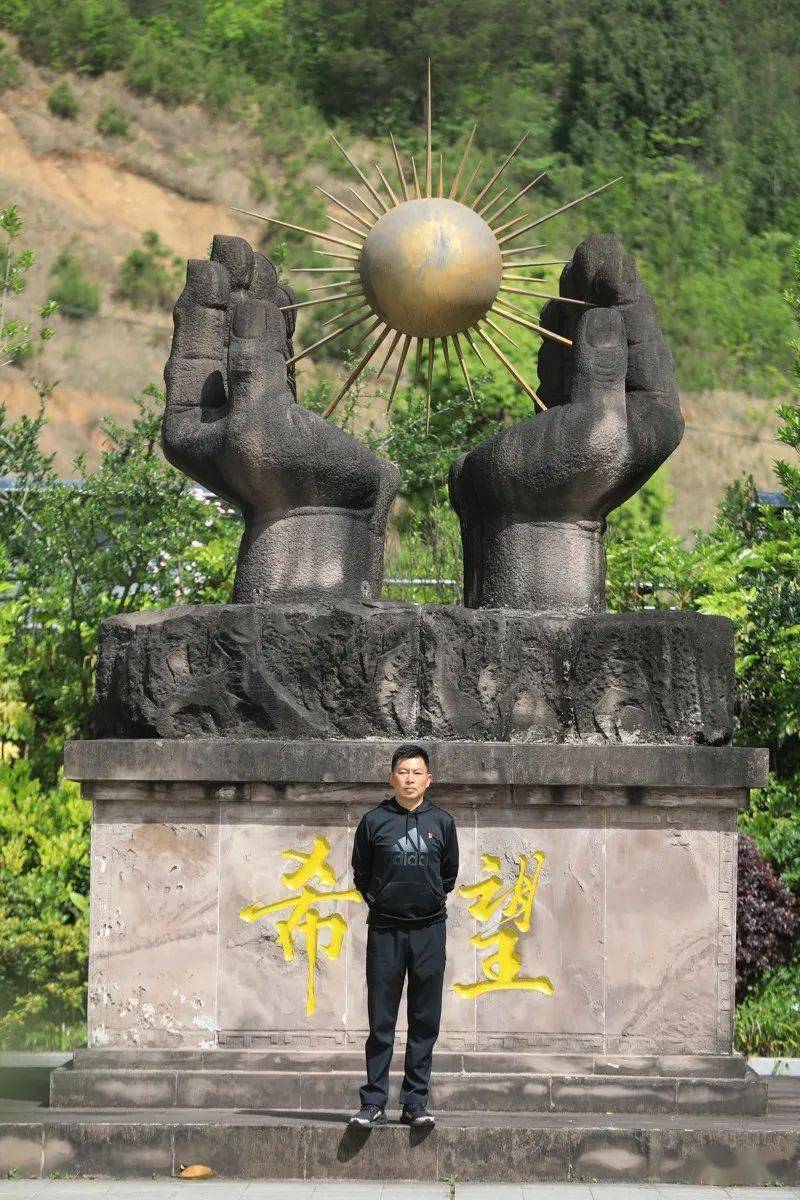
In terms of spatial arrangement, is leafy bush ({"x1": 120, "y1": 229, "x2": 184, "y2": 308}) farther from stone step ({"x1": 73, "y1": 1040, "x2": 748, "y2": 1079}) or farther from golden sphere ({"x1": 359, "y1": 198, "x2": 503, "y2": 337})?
stone step ({"x1": 73, "y1": 1040, "x2": 748, "y2": 1079})

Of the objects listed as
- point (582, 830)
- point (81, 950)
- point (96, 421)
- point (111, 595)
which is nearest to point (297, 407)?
point (582, 830)

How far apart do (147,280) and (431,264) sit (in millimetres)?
20183

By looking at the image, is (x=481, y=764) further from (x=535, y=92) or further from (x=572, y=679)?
(x=535, y=92)

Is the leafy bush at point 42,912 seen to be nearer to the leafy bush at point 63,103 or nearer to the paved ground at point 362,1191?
the paved ground at point 362,1191

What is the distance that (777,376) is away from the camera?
1033 inches

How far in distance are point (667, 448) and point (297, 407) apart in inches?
56.4

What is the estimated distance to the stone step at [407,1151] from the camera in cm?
562

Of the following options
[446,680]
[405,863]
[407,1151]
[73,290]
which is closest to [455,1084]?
[407,1151]

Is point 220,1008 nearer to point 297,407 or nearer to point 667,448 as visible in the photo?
point 297,407

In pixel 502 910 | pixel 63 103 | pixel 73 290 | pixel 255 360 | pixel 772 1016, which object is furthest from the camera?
pixel 63 103

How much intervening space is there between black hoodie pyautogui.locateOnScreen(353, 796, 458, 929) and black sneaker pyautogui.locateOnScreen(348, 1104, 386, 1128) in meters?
0.57

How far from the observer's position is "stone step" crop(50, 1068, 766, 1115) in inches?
→ 239

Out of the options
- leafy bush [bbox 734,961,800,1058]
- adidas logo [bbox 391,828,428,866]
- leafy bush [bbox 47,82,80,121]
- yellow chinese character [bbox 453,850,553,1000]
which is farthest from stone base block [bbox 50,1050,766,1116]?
leafy bush [bbox 47,82,80,121]

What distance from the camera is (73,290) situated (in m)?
25.5
